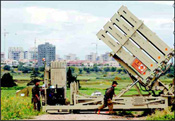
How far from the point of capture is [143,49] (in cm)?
1912

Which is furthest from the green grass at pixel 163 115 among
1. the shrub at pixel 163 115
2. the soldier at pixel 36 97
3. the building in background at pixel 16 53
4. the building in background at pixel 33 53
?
the building in background at pixel 16 53

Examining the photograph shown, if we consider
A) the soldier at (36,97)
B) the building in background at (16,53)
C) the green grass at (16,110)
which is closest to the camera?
the green grass at (16,110)

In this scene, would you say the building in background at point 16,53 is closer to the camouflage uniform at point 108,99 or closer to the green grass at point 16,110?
the green grass at point 16,110

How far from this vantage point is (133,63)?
1928 cm

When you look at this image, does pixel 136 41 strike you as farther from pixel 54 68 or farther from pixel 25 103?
pixel 25 103

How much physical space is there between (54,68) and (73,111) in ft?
7.99

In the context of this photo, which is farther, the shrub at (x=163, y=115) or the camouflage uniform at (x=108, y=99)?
the camouflage uniform at (x=108, y=99)

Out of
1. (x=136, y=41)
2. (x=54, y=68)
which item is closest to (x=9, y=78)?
(x=54, y=68)

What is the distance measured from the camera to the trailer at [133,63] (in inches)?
747

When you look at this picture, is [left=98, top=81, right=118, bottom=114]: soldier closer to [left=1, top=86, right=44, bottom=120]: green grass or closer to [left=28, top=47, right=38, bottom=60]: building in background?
[left=1, top=86, right=44, bottom=120]: green grass

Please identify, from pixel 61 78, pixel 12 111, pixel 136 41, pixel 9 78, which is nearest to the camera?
pixel 12 111

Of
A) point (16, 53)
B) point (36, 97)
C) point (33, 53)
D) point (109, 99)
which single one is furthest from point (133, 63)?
point (16, 53)

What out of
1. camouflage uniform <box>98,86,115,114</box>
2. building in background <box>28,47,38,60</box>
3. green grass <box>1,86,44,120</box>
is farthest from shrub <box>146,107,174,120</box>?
building in background <box>28,47,38,60</box>

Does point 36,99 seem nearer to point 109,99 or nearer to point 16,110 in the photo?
point 16,110
